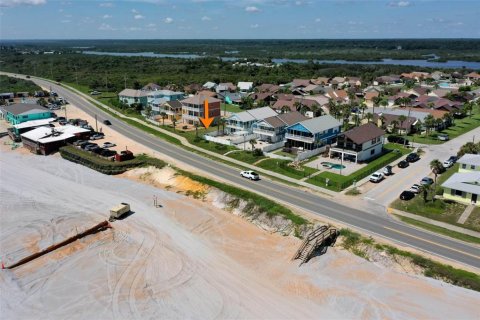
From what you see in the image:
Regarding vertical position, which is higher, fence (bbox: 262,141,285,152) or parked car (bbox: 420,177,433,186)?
fence (bbox: 262,141,285,152)

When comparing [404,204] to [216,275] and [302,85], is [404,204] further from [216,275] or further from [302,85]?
[302,85]

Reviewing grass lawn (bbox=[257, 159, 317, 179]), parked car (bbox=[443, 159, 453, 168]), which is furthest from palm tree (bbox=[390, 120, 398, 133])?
grass lawn (bbox=[257, 159, 317, 179])

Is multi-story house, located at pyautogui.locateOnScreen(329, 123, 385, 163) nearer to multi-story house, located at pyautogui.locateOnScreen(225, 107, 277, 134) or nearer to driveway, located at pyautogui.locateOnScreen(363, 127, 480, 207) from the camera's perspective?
driveway, located at pyautogui.locateOnScreen(363, 127, 480, 207)

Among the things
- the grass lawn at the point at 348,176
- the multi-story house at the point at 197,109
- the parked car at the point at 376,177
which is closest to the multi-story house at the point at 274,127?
the grass lawn at the point at 348,176

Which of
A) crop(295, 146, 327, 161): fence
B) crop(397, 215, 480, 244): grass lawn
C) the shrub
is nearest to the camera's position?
crop(397, 215, 480, 244): grass lawn

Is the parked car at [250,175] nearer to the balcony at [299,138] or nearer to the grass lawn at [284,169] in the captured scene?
the grass lawn at [284,169]

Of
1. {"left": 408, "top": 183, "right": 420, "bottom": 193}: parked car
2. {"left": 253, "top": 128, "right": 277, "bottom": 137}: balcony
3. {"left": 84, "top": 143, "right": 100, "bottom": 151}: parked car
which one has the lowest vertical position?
{"left": 408, "top": 183, "right": 420, "bottom": 193}: parked car

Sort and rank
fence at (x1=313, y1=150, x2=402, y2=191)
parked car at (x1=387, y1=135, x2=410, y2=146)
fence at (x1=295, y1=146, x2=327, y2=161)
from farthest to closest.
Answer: parked car at (x1=387, y1=135, x2=410, y2=146) < fence at (x1=295, y1=146, x2=327, y2=161) < fence at (x1=313, y1=150, x2=402, y2=191)

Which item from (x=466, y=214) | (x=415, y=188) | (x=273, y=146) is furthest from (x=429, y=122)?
(x=466, y=214)
